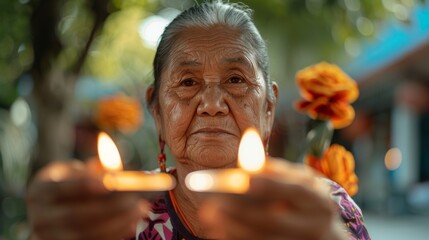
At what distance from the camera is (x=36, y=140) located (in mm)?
6422

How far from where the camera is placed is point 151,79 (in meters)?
3.04

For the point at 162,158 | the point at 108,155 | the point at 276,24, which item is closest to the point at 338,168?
the point at 162,158

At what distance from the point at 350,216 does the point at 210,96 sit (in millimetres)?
632

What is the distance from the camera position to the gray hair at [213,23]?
2.50 meters

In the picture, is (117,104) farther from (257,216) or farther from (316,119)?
(257,216)

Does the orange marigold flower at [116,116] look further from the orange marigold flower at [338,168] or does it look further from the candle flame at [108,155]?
the candle flame at [108,155]

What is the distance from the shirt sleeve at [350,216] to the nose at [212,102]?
53 cm

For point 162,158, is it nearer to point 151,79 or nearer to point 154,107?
point 154,107

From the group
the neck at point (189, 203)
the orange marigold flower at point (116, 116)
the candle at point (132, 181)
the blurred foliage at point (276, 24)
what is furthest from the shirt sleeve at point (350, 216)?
Answer: the orange marigold flower at point (116, 116)

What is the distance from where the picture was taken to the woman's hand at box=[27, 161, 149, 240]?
123cm

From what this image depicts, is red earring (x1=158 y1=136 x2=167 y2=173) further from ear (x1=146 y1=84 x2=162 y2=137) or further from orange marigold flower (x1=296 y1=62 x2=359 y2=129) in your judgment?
orange marigold flower (x1=296 y1=62 x2=359 y2=129)

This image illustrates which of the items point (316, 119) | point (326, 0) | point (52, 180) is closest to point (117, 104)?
point (326, 0)

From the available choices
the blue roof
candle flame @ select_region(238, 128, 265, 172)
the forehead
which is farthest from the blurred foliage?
candle flame @ select_region(238, 128, 265, 172)

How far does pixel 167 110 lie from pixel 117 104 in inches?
162
